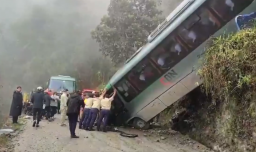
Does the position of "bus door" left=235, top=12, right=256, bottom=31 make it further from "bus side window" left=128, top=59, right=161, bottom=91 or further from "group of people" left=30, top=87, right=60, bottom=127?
"group of people" left=30, top=87, right=60, bottom=127

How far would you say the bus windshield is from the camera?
1811 cm

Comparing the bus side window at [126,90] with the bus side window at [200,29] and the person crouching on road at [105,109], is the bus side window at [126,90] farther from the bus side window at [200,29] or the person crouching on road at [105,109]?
the bus side window at [200,29]

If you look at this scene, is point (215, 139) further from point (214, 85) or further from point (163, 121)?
point (163, 121)

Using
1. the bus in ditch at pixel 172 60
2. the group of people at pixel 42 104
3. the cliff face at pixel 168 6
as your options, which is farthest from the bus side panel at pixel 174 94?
the cliff face at pixel 168 6

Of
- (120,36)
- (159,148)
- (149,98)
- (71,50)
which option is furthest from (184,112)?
(71,50)

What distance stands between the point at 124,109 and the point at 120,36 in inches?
526

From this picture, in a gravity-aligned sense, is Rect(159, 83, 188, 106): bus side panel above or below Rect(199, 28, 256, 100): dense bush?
above

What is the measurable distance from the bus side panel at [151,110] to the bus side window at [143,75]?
0.63 metres

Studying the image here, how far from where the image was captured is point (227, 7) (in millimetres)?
9391

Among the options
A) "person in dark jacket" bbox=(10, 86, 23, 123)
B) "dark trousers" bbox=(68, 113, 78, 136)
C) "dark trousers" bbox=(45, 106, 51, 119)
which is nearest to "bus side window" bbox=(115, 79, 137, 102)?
"dark trousers" bbox=(68, 113, 78, 136)

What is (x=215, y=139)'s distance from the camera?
27.5ft

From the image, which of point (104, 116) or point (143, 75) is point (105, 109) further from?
point (143, 75)

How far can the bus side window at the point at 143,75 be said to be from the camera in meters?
10.5

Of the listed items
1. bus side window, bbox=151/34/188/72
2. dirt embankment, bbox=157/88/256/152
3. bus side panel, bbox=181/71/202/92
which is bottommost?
dirt embankment, bbox=157/88/256/152
